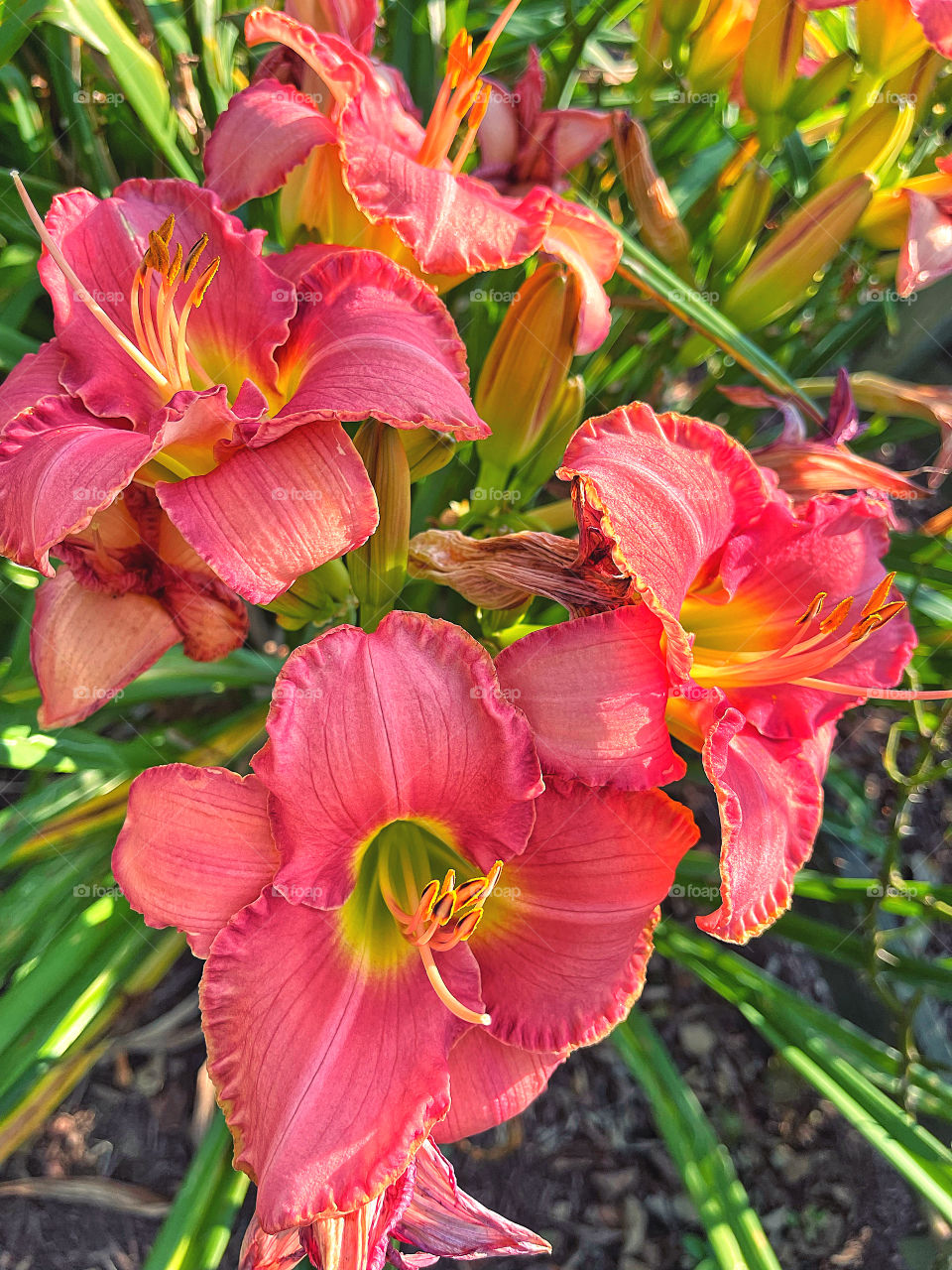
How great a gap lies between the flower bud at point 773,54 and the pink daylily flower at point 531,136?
0.58ft

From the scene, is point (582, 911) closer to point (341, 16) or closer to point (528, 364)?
point (528, 364)

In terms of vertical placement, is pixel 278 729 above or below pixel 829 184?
below

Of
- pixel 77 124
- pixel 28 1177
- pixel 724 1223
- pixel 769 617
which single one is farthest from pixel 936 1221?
pixel 77 124

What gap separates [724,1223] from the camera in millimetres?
935

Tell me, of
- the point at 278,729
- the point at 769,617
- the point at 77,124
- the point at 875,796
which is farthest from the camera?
the point at 875,796

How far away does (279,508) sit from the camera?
0.60 m

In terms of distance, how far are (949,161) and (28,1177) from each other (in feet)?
5.17

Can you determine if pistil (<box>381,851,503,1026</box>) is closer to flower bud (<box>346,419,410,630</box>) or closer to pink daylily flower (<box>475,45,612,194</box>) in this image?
flower bud (<box>346,419,410,630</box>)

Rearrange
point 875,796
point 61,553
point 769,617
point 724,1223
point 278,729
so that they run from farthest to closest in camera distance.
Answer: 1. point 875,796
2. point 724,1223
3. point 769,617
4. point 61,553
5. point 278,729

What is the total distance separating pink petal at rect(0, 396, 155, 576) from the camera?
1.83 feet

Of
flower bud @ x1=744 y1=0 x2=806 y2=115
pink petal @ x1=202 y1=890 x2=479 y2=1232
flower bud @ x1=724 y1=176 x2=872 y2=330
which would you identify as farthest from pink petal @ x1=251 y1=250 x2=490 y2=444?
flower bud @ x1=744 y1=0 x2=806 y2=115

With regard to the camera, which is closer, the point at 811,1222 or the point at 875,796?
the point at 811,1222

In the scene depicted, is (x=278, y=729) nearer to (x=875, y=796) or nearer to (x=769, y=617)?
(x=769, y=617)

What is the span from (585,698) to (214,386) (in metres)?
0.35
